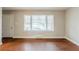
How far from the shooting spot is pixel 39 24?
8.85 m

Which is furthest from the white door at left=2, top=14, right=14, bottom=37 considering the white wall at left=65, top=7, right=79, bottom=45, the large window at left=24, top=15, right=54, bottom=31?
the white wall at left=65, top=7, right=79, bottom=45

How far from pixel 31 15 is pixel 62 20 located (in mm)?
2298

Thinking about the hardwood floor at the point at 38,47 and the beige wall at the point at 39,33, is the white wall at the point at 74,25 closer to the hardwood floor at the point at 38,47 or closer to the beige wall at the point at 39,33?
the hardwood floor at the point at 38,47

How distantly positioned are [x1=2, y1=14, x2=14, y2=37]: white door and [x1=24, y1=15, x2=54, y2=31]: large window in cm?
101

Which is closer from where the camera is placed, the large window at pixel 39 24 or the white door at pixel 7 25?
the white door at pixel 7 25

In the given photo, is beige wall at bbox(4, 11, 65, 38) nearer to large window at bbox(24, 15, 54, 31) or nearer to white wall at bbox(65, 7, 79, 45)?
large window at bbox(24, 15, 54, 31)

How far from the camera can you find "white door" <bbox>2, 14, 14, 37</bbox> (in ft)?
28.5

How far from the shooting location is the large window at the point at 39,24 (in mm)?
8781

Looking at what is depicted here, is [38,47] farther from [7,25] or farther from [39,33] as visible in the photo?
A: [7,25]

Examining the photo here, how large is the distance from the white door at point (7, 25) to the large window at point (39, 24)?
1.01 metres

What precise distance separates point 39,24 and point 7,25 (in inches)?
92.7

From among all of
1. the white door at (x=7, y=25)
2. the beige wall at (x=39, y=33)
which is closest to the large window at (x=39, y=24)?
the beige wall at (x=39, y=33)

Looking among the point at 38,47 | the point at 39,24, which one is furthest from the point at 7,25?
the point at 38,47
